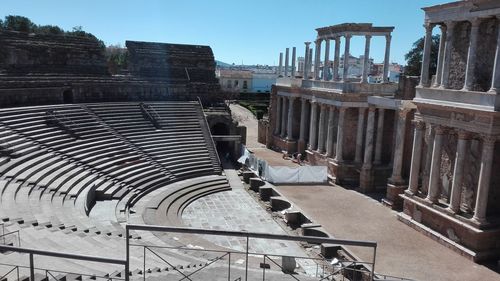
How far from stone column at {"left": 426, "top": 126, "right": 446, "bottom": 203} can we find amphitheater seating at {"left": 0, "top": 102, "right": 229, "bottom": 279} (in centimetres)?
1091

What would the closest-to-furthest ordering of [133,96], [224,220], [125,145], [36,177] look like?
1. [36,177]
2. [224,220]
3. [125,145]
4. [133,96]

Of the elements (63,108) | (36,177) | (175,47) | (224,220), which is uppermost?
(175,47)

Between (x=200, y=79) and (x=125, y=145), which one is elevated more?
(x=200, y=79)

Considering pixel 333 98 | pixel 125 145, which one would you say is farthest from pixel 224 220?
pixel 333 98

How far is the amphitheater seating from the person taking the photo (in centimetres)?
1348

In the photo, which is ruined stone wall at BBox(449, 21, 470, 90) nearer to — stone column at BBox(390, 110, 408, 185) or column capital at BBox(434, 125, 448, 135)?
column capital at BBox(434, 125, 448, 135)

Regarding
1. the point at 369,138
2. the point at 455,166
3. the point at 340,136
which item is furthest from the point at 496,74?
the point at 340,136

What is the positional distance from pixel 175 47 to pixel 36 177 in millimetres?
23095

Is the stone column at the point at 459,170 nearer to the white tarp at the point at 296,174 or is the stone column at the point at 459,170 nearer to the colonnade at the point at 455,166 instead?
the colonnade at the point at 455,166

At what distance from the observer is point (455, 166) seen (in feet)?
57.2

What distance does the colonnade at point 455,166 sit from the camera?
16234 mm

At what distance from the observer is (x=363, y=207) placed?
2253cm

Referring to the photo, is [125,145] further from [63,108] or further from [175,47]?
[175,47]

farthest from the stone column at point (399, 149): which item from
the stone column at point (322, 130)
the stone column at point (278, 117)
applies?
the stone column at point (278, 117)
